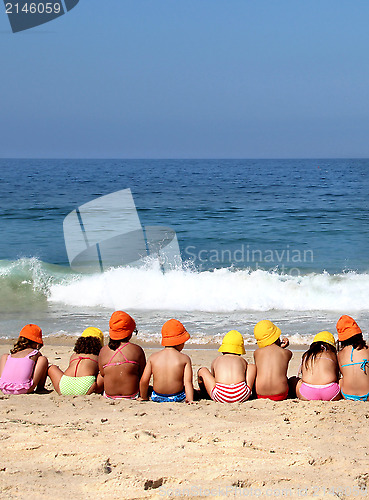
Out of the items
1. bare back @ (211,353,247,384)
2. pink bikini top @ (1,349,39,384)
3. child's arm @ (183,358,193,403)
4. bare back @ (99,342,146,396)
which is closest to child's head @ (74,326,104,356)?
bare back @ (99,342,146,396)

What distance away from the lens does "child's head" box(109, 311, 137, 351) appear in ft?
14.6

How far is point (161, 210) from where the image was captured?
922 inches

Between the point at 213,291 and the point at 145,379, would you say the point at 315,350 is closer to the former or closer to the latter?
the point at 145,379

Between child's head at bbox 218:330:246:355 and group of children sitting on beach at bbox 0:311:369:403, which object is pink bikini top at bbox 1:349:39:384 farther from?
child's head at bbox 218:330:246:355

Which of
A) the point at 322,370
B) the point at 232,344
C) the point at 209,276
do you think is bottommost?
the point at 209,276

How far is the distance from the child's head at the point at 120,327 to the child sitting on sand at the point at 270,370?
1121 mm

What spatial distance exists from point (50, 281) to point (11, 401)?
7350 millimetres

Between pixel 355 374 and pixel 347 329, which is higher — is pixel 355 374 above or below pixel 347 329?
below

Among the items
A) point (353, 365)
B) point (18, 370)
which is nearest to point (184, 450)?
point (353, 365)

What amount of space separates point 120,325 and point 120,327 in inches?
0.9

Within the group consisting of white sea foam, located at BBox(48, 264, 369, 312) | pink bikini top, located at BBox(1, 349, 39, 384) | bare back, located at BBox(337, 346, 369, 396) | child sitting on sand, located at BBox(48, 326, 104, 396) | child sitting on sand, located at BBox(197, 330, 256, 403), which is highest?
pink bikini top, located at BBox(1, 349, 39, 384)

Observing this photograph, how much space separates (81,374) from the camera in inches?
180

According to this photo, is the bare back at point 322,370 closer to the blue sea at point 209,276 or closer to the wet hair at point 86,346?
the wet hair at point 86,346

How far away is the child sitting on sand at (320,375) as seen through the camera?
4.32 metres
